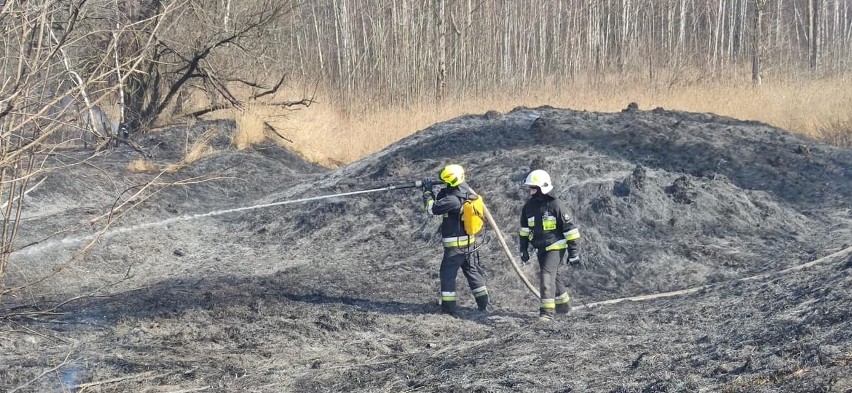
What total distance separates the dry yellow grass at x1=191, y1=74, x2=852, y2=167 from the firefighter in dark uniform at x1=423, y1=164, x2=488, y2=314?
10405mm

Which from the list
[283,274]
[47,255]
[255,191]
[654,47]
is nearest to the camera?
[283,274]

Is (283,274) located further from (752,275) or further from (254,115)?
(254,115)

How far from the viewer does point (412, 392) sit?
6.45m

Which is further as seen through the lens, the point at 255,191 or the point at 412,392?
the point at 255,191

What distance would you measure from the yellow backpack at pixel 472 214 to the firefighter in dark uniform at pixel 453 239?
4cm

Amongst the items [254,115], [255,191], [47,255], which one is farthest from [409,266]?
[254,115]

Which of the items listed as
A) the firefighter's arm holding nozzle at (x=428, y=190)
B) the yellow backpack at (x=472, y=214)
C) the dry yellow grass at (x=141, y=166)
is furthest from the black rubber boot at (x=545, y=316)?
the dry yellow grass at (x=141, y=166)

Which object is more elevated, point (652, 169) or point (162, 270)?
point (652, 169)

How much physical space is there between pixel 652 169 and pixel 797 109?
282 inches

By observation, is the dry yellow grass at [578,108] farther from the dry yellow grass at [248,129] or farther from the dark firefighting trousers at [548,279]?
the dark firefighting trousers at [548,279]

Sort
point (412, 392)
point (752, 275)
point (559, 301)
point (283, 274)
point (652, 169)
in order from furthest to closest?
1. point (652, 169)
2. point (283, 274)
3. point (752, 275)
4. point (559, 301)
5. point (412, 392)

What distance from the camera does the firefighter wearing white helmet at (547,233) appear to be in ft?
27.9

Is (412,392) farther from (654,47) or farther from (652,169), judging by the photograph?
(654,47)

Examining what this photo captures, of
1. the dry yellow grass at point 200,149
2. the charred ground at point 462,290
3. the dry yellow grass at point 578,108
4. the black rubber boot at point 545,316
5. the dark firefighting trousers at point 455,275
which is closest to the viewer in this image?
the charred ground at point 462,290
